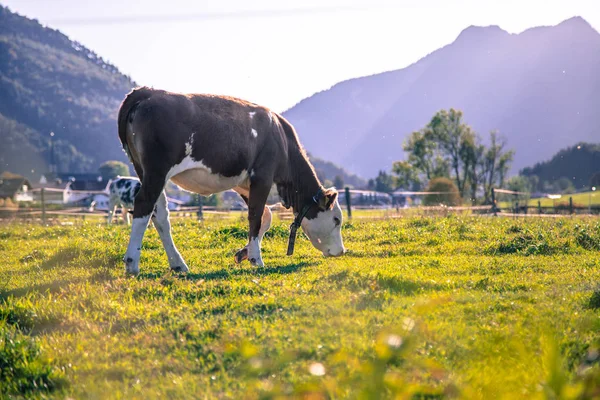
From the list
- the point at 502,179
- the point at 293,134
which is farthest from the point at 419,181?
the point at 293,134

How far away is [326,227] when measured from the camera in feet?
34.8

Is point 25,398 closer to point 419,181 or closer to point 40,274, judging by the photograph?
point 40,274

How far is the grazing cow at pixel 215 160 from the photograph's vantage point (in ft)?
25.6

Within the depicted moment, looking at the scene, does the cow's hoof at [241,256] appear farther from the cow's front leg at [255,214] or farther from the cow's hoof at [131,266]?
the cow's hoof at [131,266]

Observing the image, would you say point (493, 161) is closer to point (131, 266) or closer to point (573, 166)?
point (573, 166)

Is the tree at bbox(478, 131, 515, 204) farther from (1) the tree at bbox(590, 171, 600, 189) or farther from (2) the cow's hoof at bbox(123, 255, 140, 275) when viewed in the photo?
(2) the cow's hoof at bbox(123, 255, 140, 275)

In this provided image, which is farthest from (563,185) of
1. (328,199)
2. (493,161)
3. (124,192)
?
(328,199)

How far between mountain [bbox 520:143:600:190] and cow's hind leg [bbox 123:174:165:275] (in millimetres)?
144199

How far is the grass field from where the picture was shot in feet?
10.9

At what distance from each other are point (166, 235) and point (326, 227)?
3172 millimetres

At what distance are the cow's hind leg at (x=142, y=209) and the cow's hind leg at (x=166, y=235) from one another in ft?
2.15

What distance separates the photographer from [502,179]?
282 feet

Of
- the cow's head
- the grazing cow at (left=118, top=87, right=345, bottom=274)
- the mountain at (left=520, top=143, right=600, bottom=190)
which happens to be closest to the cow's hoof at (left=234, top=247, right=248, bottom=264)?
the grazing cow at (left=118, top=87, right=345, bottom=274)

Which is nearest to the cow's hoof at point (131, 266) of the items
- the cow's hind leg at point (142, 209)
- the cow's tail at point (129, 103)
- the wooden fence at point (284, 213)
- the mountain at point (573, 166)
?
the cow's hind leg at point (142, 209)
